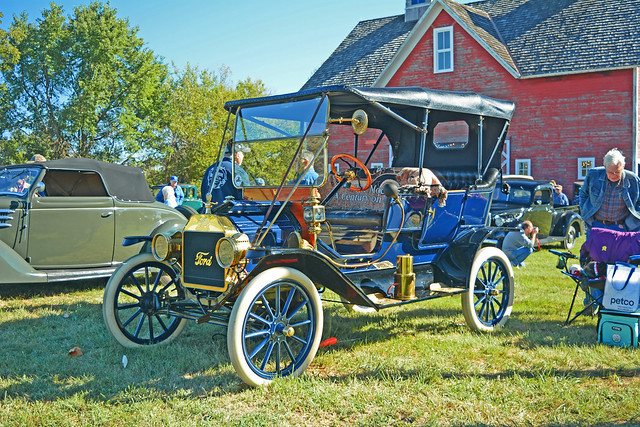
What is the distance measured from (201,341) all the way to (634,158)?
→ 15280 millimetres

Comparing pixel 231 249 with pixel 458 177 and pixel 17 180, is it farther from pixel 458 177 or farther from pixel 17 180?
pixel 17 180

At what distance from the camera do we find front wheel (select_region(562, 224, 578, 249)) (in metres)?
12.9

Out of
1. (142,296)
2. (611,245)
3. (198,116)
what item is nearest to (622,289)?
(611,245)

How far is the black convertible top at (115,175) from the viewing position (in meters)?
7.87

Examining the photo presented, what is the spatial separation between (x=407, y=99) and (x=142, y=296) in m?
2.84

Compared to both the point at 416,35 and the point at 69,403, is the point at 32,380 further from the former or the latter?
the point at 416,35

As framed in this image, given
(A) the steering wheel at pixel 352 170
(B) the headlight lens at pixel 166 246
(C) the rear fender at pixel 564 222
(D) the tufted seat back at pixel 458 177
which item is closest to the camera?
(B) the headlight lens at pixel 166 246

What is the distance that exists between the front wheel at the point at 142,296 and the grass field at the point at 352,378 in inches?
5.7

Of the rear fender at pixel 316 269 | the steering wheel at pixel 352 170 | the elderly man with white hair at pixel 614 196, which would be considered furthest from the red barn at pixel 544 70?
the rear fender at pixel 316 269

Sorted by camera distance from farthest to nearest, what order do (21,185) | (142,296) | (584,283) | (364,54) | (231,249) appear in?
(364,54) < (21,185) < (584,283) < (142,296) < (231,249)

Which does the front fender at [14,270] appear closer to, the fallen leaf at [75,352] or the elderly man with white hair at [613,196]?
the fallen leaf at [75,352]

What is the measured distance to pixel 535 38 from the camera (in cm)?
1952

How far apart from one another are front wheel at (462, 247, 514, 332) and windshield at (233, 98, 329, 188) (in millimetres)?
1912

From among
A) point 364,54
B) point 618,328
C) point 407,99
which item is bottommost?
point 618,328
